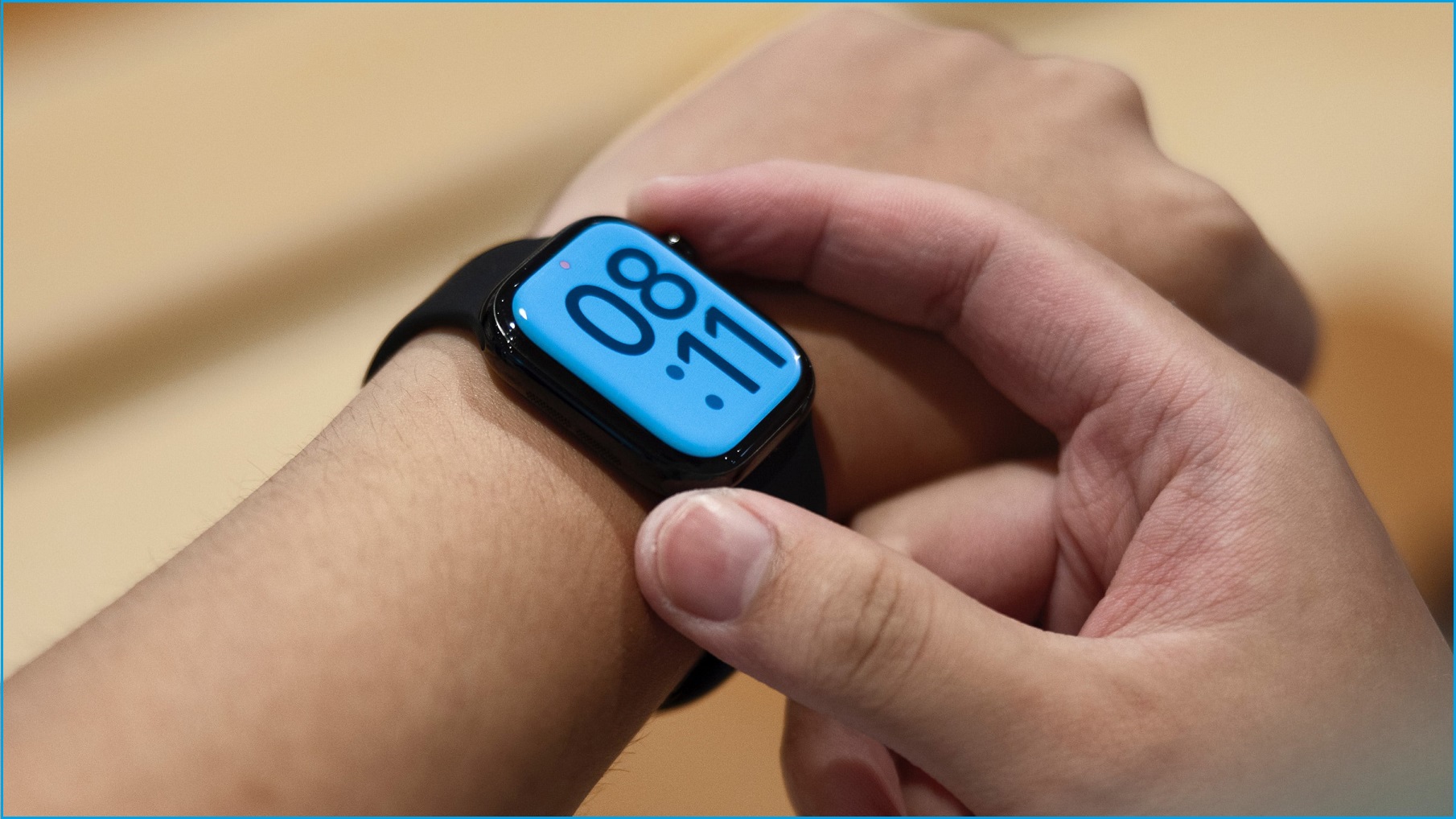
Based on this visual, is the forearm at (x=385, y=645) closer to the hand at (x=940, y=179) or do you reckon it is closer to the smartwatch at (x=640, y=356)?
the smartwatch at (x=640, y=356)

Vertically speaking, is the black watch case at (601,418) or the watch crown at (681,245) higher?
the watch crown at (681,245)

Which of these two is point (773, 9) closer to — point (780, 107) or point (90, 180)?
point (780, 107)

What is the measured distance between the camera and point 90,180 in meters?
1.19

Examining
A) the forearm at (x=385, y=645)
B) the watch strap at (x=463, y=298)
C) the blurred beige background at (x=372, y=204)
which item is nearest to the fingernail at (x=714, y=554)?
the forearm at (x=385, y=645)

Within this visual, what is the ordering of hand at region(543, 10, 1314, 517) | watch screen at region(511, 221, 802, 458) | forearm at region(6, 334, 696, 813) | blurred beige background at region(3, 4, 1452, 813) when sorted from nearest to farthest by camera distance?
forearm at region(6, 334, 696, 813)
watch screen at region(511, 221, 802, 458)
hand at region(543, 10, 1314, 517)
blurred beige background at region(3, 4, 1452, 813)

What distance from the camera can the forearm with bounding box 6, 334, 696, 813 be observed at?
1.89ft

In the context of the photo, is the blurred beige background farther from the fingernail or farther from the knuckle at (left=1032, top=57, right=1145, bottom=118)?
the fingernail

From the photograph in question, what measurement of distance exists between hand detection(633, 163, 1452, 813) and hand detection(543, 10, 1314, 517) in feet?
0.14

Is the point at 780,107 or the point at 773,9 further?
the point at 773,9

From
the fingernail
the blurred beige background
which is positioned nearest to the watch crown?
the fingernail

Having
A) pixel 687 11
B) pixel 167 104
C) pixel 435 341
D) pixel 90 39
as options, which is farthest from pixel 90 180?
pixel 687 11

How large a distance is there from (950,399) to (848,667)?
0.41m

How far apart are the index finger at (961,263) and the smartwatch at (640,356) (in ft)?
0.31

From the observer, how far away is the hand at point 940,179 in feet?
3.02
